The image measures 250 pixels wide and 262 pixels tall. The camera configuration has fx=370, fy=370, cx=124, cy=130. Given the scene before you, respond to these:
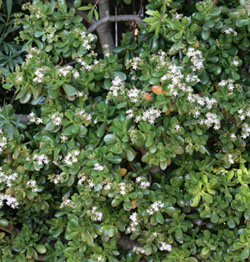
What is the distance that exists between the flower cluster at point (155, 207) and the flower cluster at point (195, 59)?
0.52 metres

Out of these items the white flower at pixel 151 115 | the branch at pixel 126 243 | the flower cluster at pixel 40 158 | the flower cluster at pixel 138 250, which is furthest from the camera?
the branch at pixel 126 243

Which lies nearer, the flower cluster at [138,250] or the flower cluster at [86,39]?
the flower cluster at [86,39]

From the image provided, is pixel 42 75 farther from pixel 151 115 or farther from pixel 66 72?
pixel 151 115

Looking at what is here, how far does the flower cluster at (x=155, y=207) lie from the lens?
1.40 meters

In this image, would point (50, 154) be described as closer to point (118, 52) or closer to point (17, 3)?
point (118, 52)

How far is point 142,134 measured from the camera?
132cm

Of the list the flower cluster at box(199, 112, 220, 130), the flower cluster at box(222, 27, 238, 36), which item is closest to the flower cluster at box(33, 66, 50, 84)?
the flower cluster at box(199, 112, 220, 130)

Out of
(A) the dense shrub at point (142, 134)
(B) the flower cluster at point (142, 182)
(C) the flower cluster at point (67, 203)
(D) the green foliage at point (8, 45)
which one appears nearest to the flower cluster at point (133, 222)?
(A) the dense shrub at point (142, 134)

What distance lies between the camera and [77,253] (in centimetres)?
150

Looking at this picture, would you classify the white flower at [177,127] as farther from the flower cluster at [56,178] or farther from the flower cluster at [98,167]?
the flower cluster at [56,178]

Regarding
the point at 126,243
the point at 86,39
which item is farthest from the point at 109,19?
the point at 126,243

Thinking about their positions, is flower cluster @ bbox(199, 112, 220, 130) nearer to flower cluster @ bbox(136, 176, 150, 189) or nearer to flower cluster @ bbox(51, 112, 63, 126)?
flower cluster @ bbox(136, 176, 150, 189)

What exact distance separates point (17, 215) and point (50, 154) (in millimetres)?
528

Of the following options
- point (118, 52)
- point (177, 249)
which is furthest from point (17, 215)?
point (118, 52)
